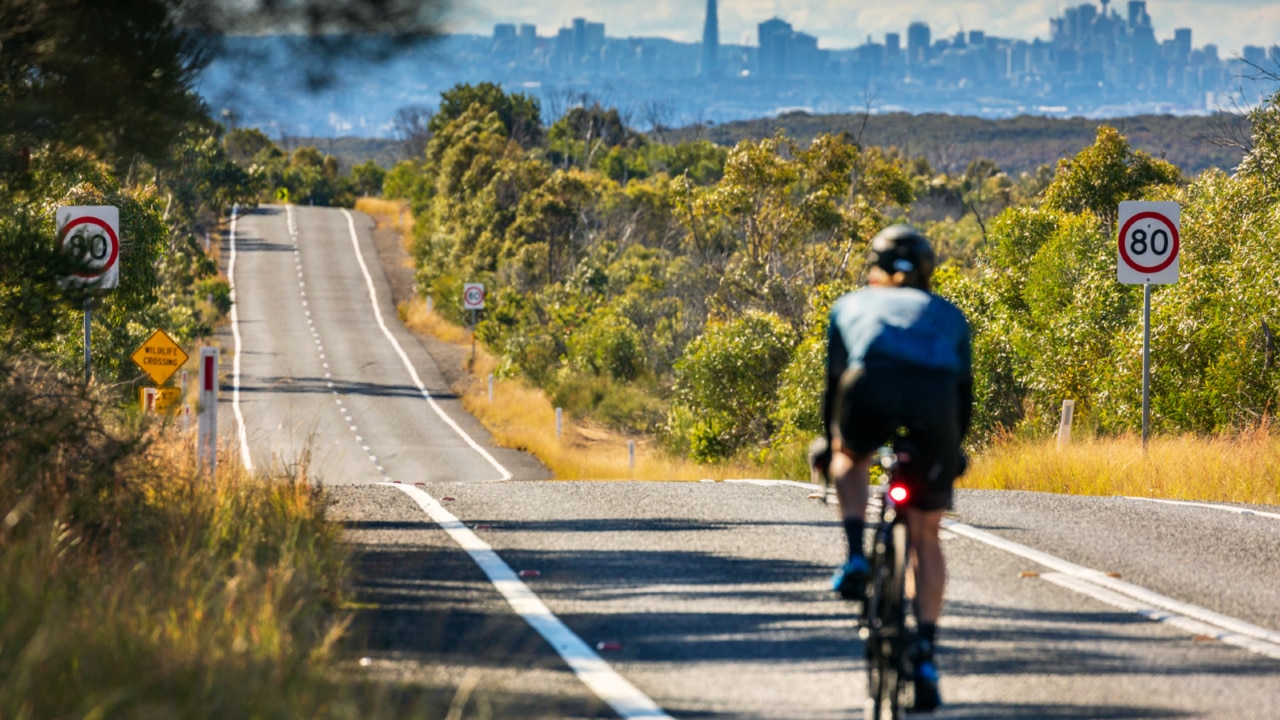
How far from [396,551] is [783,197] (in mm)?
29851

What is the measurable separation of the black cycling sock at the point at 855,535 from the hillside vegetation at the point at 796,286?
544 inches

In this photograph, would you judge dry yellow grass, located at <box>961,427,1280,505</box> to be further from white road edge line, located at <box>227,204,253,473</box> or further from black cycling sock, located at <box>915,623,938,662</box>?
white road edge line, located at <box>227,204,253,473</box>

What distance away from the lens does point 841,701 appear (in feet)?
19.3

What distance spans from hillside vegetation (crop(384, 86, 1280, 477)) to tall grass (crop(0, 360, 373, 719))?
12870mm

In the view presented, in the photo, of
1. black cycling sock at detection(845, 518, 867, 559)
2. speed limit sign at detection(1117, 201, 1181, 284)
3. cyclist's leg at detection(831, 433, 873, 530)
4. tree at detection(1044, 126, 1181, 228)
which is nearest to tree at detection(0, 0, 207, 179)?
cyclist's leg at detection(831, 433, 873, 530)

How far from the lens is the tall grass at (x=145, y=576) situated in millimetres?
5055

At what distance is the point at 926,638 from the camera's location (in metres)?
5.39

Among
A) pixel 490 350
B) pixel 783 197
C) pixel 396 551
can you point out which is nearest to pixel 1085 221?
pixel 783 197

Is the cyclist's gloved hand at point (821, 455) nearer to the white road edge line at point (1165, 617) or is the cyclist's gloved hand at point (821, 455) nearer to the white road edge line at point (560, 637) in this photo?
the white road edge line at point (560, 637)

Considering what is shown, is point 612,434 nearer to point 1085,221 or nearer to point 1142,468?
point 1085,221

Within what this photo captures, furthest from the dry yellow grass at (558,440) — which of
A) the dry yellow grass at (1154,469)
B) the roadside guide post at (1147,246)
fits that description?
the roadside guide post at (1147,246)

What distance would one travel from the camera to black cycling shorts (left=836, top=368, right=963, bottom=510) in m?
5.39

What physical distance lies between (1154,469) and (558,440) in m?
26.6

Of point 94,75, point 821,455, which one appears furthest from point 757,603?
point 94,75
